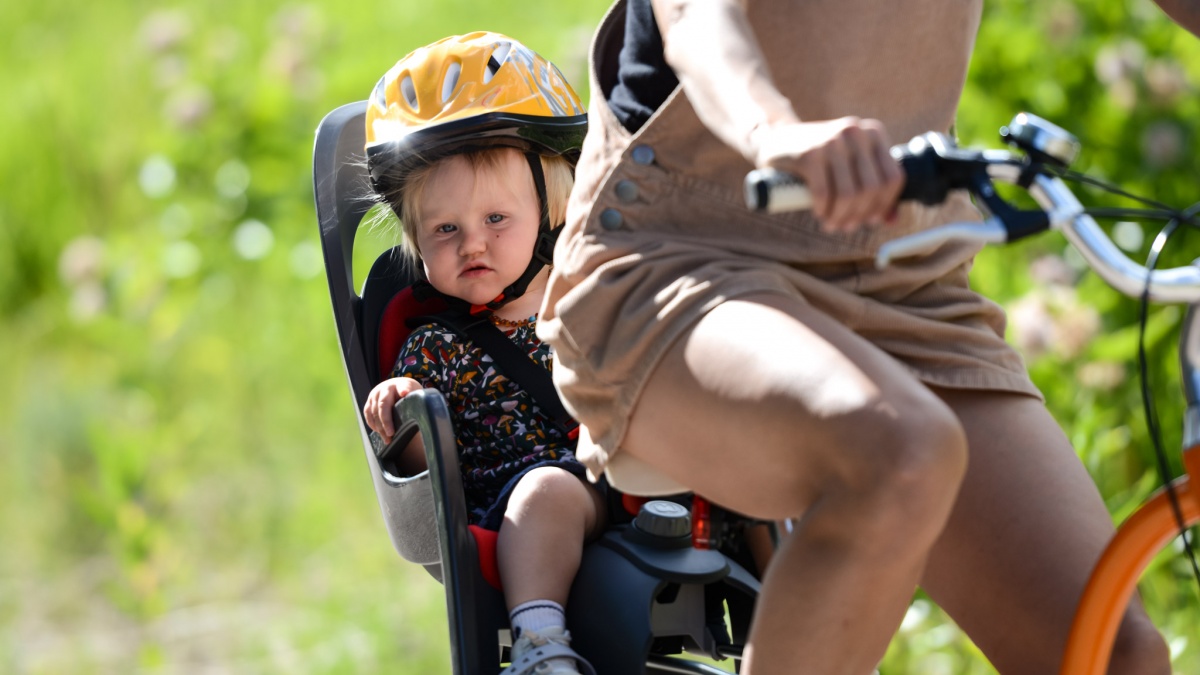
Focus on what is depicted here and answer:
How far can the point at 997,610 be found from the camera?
5.91 feet

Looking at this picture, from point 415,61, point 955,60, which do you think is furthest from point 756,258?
point 415,61

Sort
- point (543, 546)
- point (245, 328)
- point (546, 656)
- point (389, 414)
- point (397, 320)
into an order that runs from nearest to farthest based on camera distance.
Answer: point (546, 656) < point (543, 546) < point (389, 414) < point (397, 320) < point (245, 328)

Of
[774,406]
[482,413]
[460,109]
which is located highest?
[460,109]

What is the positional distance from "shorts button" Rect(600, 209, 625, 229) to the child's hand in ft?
2.29

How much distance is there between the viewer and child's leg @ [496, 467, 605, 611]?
7.16 feet

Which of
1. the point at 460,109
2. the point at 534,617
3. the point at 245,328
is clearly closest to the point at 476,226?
the point at 460,109

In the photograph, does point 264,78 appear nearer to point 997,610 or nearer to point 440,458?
point 440,458

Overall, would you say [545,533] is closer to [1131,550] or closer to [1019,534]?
[1019,534]

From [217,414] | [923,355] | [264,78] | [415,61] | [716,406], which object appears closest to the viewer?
[716,406]

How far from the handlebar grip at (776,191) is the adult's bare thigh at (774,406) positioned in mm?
171

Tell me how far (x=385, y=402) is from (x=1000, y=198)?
3.80 ft

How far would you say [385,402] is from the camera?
2340 millimetres

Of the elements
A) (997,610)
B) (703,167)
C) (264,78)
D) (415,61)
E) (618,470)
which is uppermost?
(264,78)

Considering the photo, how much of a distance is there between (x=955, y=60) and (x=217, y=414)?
12.9 feet
